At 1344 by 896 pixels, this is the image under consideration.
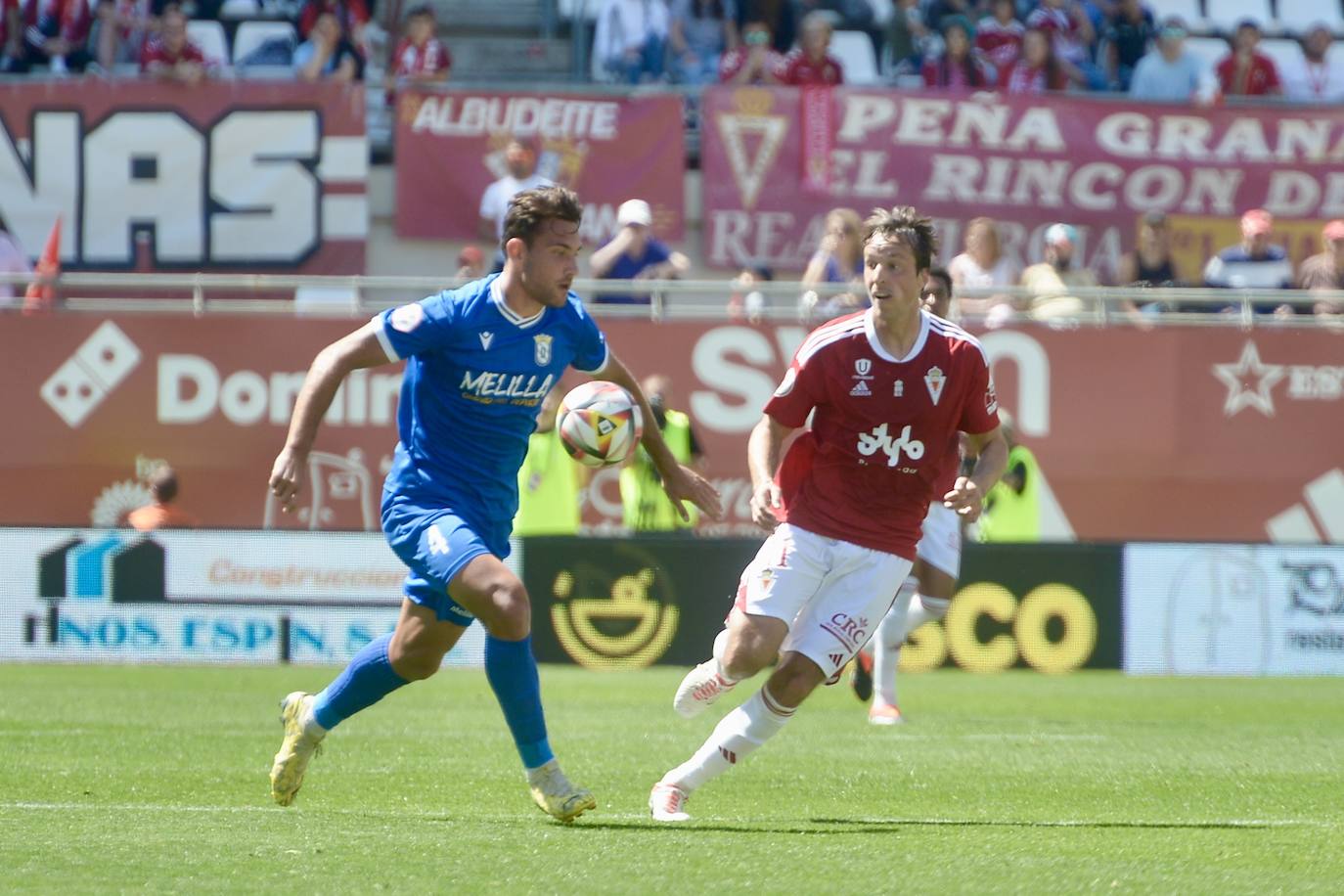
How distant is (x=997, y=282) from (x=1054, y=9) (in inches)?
184

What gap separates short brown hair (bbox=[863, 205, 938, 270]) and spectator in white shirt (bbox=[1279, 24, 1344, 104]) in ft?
48.9

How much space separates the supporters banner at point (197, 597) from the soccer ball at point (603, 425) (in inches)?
285

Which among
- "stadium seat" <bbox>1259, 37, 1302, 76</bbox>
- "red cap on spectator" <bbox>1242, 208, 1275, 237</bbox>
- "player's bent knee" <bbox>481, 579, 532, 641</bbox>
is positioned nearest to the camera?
"player's bent knee" <bbox>481, 579, 532, 641</bbox>

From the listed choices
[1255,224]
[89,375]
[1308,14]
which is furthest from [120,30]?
[1308,14]

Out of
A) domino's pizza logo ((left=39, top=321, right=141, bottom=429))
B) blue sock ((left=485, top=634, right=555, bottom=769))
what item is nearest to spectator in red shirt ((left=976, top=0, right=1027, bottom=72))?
domino's pizza logo ((left=39, top=321, right=141, bottom=429))

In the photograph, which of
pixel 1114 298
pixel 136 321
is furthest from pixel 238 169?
pixel 1114 298

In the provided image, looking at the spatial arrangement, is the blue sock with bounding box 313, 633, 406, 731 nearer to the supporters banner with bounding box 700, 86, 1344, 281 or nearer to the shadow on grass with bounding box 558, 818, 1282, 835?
the shadow on grass with bounding box 558, 818, 1282, 835

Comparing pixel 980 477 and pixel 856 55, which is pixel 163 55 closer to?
pixel 856 55

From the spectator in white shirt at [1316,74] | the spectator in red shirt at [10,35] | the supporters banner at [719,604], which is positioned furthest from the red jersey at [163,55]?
the spectator in white shirt at [1316,74]

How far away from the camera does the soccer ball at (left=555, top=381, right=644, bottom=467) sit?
8.16 m

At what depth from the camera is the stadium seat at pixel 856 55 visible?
21.0 meters

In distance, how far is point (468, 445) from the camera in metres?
7.29

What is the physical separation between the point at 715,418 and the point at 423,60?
4.74 m

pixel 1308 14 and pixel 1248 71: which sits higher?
pixel 1308 14
